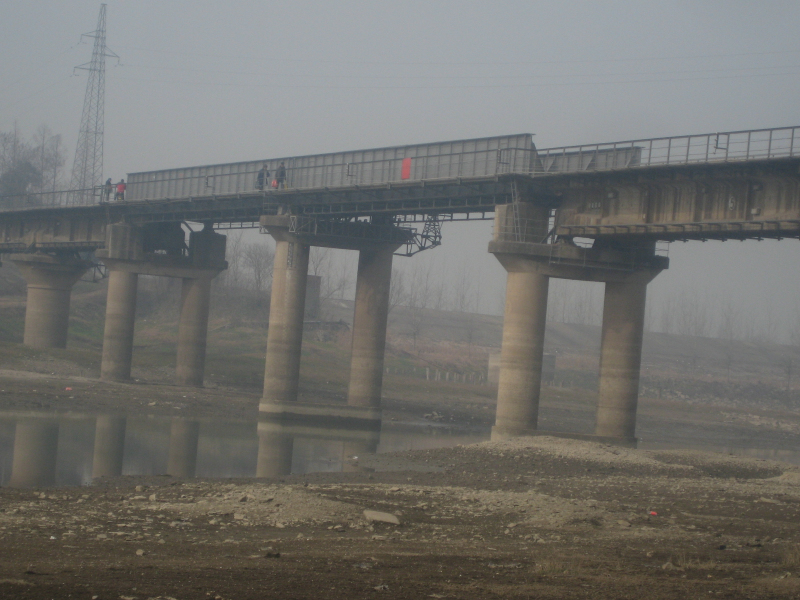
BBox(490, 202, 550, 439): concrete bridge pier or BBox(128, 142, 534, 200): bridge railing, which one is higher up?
BBox(128, 142, 534, 200): bridge railing

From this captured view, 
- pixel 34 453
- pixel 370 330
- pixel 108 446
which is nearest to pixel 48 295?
pixel 370 330

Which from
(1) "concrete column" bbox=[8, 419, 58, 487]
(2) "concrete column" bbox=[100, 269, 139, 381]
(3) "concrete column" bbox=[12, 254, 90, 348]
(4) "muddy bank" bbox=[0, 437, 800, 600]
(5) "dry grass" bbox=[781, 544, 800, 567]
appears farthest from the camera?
(3) "concrete column" bbox=[12, 254, 90, 348]

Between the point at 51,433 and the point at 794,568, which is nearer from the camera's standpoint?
the point at 794,568

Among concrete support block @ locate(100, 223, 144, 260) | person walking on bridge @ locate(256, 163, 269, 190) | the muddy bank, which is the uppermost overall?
person walking on bridge @ locate(256, 163, 269, 190)

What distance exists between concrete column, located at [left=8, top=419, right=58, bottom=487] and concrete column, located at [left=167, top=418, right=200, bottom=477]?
12.3ft

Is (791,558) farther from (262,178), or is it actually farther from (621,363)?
(262,178)

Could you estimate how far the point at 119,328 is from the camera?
59.8 meters

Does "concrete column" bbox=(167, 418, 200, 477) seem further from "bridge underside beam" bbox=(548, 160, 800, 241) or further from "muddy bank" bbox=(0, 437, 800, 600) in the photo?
"bridge underside beam" bbox=(548, 160, 800, 241)

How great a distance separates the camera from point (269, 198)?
172 feet

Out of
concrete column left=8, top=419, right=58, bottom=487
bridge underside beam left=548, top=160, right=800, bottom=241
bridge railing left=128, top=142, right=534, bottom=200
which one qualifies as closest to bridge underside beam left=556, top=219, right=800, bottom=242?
bridge underside beam left=548, top=160, right=800, bottom=241

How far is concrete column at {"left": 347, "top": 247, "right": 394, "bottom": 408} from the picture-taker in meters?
51.7

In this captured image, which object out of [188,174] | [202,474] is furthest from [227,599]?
[188,174]

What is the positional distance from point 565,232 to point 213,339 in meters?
53.8

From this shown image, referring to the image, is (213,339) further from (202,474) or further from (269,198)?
(202,474)
